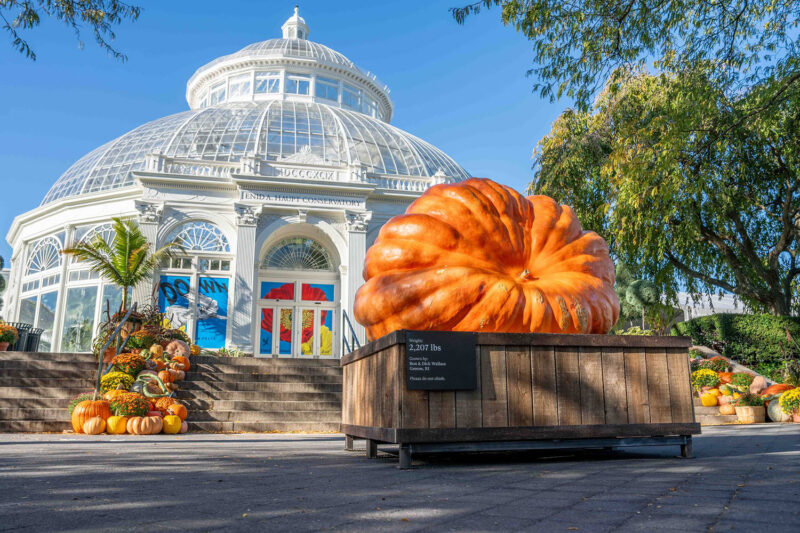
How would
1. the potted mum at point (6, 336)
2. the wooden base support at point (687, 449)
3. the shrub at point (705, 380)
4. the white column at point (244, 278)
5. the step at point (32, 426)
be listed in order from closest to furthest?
1. the wooden base support at point (687, 449)
2. the step at point (32, 426)
3. the shrub at point (705, 380)
4. the potted mum at point (6, 336)
5. the white column at point (244, 278)

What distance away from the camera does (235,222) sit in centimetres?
2020

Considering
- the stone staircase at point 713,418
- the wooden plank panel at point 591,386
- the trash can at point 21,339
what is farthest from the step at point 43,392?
the stone staircase at point 713,418

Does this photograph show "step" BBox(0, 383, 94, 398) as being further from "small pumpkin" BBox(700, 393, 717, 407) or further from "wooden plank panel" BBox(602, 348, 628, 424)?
"small pumpkin" BBox(700, 393, 717, 407)

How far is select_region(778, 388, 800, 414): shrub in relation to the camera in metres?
11.0

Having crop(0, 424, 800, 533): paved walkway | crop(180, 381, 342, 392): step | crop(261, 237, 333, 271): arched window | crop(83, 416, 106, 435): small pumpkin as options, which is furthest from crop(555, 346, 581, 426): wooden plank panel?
crop(261, 237, 333, 271): arched window

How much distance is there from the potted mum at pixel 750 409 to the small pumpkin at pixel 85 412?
11717 millimetres

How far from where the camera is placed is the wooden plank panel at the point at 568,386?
15.2ft

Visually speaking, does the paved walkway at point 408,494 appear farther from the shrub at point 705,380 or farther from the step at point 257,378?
the shrub at point 705,380

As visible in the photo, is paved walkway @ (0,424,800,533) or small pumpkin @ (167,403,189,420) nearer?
paved walkway @ (0,424,800,533)

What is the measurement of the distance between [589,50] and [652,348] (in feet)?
13.6

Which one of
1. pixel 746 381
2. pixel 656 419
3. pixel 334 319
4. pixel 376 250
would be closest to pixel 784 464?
pixel 656 419

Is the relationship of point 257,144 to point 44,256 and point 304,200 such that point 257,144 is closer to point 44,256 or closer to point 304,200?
point 304,200

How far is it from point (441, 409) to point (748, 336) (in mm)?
14783

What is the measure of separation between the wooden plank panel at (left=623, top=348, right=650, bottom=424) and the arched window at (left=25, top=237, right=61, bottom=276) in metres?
21.7
